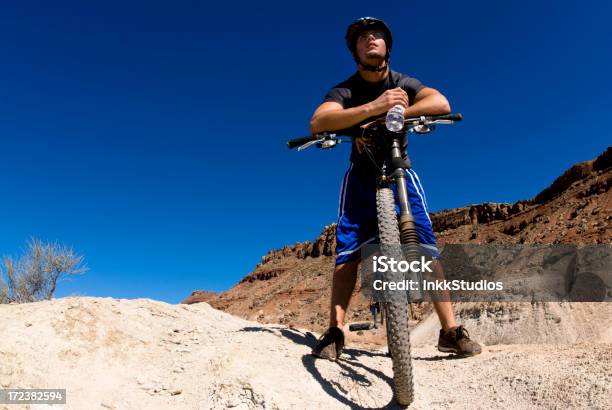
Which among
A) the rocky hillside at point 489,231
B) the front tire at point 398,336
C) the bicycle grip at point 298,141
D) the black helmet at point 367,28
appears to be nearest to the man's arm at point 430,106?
the black helmet at point 367,28

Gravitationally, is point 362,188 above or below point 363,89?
below

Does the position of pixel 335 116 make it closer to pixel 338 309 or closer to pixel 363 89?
pixel 363 89

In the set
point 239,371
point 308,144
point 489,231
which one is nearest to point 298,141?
point 308,144

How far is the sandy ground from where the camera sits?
3117mm

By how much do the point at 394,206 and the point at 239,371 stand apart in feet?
5.71

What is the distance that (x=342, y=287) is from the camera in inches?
161

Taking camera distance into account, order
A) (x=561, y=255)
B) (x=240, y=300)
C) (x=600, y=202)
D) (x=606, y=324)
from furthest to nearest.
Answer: (x=240, y=300) < (x=600, y=202) < (x=561, y=255) < (x=606, y=324)

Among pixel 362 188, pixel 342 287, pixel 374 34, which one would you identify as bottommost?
pixel 342 287

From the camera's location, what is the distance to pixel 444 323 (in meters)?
4.00

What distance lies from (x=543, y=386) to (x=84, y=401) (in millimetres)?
3403

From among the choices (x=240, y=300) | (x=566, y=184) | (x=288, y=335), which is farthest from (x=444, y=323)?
(x=240, y=300)

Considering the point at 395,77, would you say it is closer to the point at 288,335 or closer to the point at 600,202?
the point at 288,335

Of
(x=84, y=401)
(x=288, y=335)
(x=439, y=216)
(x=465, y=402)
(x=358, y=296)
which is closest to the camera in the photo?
(x=84, y=401)

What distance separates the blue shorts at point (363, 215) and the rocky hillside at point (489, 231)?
1700cm
